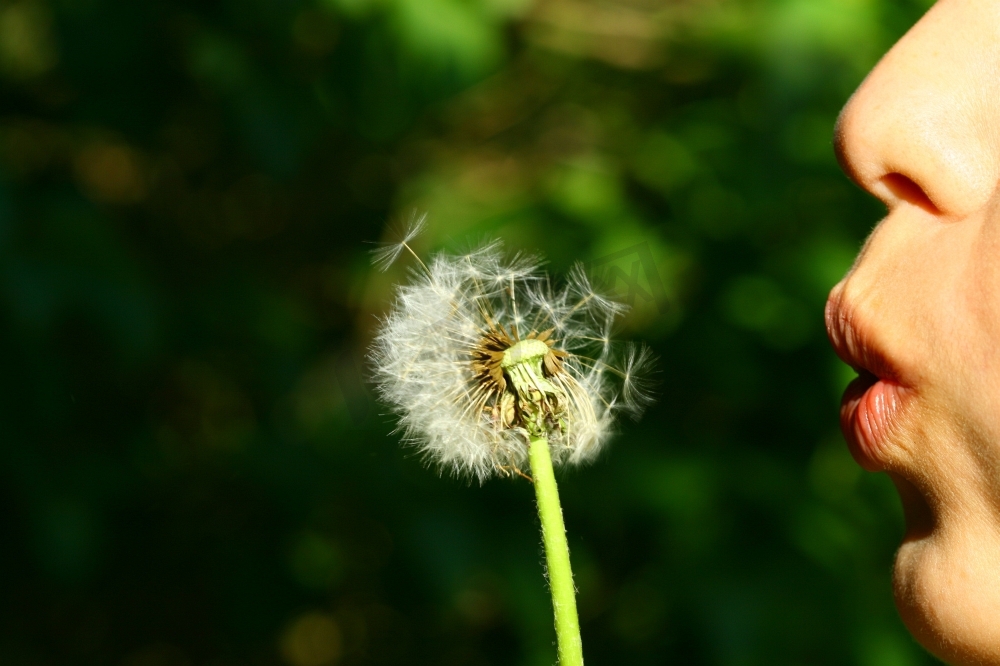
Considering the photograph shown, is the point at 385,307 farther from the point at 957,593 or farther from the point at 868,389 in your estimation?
the point at 957,593

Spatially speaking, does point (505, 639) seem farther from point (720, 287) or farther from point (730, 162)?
point (730, 162)

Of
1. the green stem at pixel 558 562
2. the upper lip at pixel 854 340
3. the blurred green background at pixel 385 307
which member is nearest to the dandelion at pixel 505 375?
the green stem at pixel 558 562

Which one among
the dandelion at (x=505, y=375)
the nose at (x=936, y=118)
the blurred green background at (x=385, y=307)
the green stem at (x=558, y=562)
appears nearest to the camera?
the green stem at (x=558, y=562)

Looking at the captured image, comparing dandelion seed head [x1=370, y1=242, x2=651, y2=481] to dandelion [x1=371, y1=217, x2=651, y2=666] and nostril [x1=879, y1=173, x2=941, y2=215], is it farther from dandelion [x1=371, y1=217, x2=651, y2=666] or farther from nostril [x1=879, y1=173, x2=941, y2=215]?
nostril [x1=879, y1=173, x2=941, y2=215]

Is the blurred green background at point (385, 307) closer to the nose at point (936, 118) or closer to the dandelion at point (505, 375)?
the dandelion at point (505, 375)

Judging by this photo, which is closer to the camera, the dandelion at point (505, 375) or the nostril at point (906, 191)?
the dandelion at point (505, 375)

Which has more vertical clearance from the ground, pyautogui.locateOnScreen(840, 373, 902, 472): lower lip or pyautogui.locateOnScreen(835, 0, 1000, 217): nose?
pyautogui.locateOnScreen(835, 0, 1000, 217): nose

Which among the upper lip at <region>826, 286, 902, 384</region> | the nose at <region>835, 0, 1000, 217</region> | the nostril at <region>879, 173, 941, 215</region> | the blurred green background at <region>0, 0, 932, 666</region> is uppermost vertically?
the nose at <region>835, 0, 1000, 217</region>

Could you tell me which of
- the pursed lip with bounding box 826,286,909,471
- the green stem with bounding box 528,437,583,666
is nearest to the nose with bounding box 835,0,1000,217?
the pursed lip with bounding box 826,286,909,471
